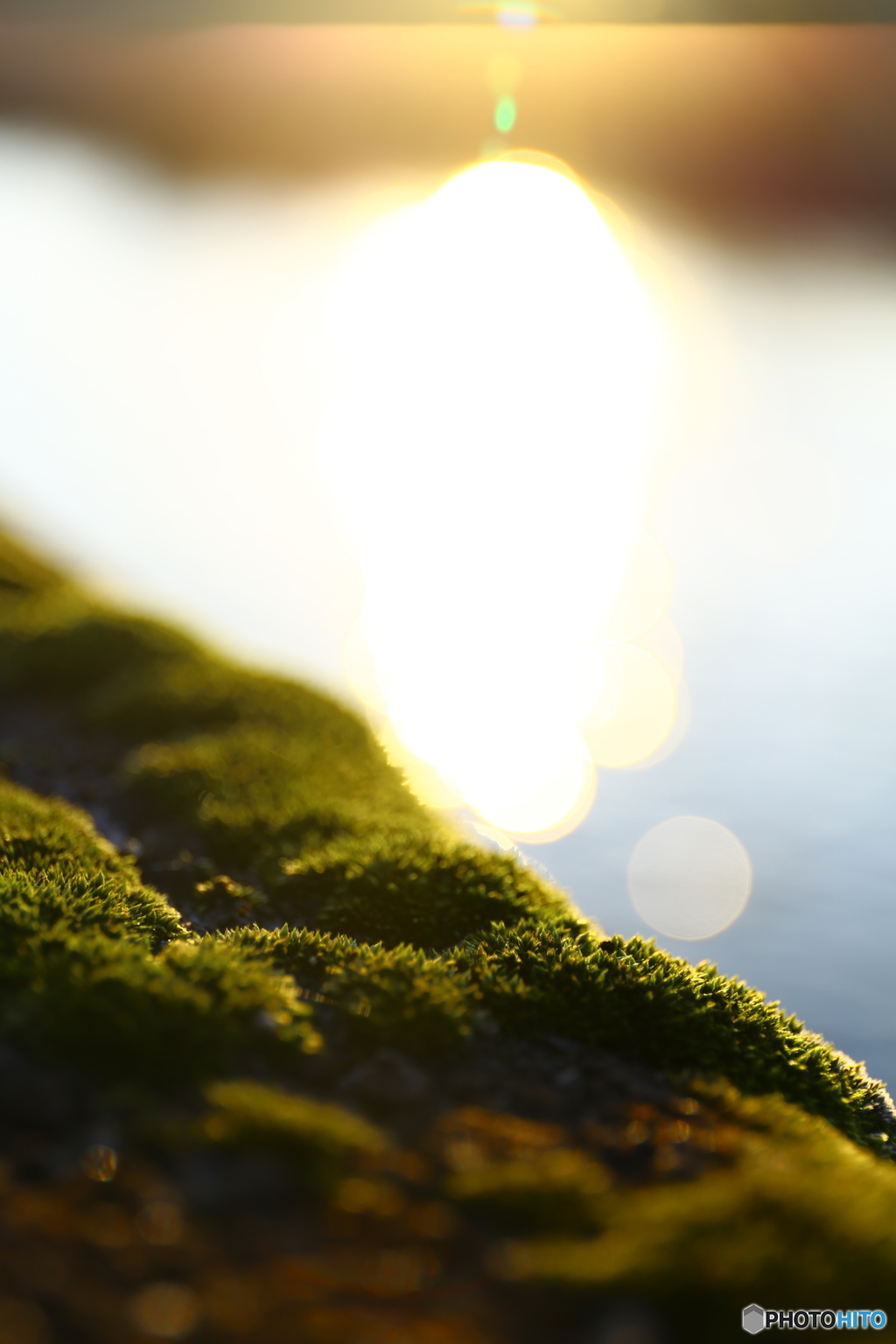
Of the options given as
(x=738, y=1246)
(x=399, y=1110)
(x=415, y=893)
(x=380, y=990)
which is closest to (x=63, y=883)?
(x=380, y=990)

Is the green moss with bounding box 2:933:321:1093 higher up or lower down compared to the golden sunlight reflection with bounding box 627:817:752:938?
lower down

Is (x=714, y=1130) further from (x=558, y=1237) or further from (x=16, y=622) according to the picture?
(x=16, y=622)

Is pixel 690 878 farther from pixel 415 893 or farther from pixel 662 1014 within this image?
pixel 662 1014

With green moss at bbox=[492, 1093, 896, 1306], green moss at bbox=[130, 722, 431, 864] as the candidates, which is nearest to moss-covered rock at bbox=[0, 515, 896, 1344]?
green moss at bbox=[492, 1093, 896, 1306]

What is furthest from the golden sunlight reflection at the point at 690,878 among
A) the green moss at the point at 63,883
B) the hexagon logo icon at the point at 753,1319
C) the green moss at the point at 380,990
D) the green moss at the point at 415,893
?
the hexagon logo icon at the point at 753,1319

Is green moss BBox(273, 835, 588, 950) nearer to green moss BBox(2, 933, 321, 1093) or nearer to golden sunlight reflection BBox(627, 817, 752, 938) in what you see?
green moss BBox(2, 933, 321, 1093)

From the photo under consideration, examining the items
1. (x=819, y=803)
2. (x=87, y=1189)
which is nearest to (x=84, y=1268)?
(x=87, y=1189)
